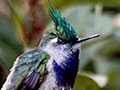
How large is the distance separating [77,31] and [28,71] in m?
0.30

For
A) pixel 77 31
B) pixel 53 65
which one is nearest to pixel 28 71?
pixel 53 65

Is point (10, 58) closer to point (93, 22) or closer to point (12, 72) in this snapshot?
point (12, 72)

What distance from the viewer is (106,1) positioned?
820 mm

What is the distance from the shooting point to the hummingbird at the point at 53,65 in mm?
635

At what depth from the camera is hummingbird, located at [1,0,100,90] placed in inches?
25.0

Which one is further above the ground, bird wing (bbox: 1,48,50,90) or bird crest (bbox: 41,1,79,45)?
bird crest (bbox: 41,1,79,45)

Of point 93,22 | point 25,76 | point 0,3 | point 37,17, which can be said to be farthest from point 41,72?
point 93,22

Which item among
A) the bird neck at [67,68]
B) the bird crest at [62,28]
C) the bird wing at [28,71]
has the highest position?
the bird crest at [62,28]

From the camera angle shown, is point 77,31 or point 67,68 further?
point 77,31

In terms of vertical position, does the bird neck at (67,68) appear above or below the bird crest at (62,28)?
below

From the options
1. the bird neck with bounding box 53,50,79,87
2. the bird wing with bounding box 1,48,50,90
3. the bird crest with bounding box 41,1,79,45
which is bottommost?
the bird neck with bounding box 53,50,79,87

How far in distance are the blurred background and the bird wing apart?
3 cm

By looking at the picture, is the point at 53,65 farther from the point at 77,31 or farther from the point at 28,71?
the point at 77,31

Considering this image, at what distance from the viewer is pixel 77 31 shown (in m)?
0.88
